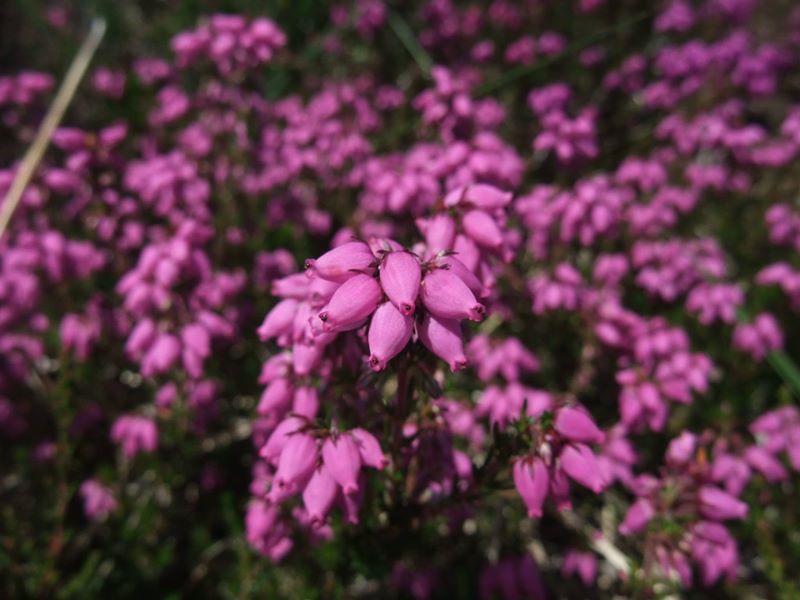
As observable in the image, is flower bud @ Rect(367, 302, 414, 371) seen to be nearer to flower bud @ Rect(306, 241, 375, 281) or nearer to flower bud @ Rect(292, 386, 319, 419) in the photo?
flower bud @ Rect(306, 241, 375, 281)

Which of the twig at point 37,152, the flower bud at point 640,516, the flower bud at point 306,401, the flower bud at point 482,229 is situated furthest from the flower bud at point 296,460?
the twig at point 37,152

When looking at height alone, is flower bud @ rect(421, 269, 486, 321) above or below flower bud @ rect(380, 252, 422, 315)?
below

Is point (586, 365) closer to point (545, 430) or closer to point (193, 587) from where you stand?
point (545, 430)

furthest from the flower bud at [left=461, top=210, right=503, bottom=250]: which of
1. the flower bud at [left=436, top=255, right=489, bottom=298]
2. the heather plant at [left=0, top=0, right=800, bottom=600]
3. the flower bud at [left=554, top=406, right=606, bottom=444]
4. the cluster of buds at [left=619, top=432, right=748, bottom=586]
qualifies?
the cluster of buds at [left=619, top=432, right=748, bottom=586]

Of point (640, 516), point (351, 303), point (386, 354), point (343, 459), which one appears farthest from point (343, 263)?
point (640, 516)

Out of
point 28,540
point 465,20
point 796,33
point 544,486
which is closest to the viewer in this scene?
point 544,486

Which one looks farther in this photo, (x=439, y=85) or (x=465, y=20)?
(x=465, y=20)

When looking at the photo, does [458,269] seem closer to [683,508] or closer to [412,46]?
[683,508]

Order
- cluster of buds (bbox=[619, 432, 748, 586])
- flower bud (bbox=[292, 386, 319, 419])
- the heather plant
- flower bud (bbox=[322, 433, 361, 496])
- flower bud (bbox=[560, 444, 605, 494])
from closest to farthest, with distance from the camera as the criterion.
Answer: flower bud (bbox=[322, 433, 361, 496]) < flower bud (bbox=[560, 444, 605, 494]) < the heather plant < flower bud (bbox=[292, 386, 319, 419]) < cluster of buds (bbox=[619, 432, 748, 586])

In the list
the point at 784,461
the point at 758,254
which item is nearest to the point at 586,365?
the point at 784,461
